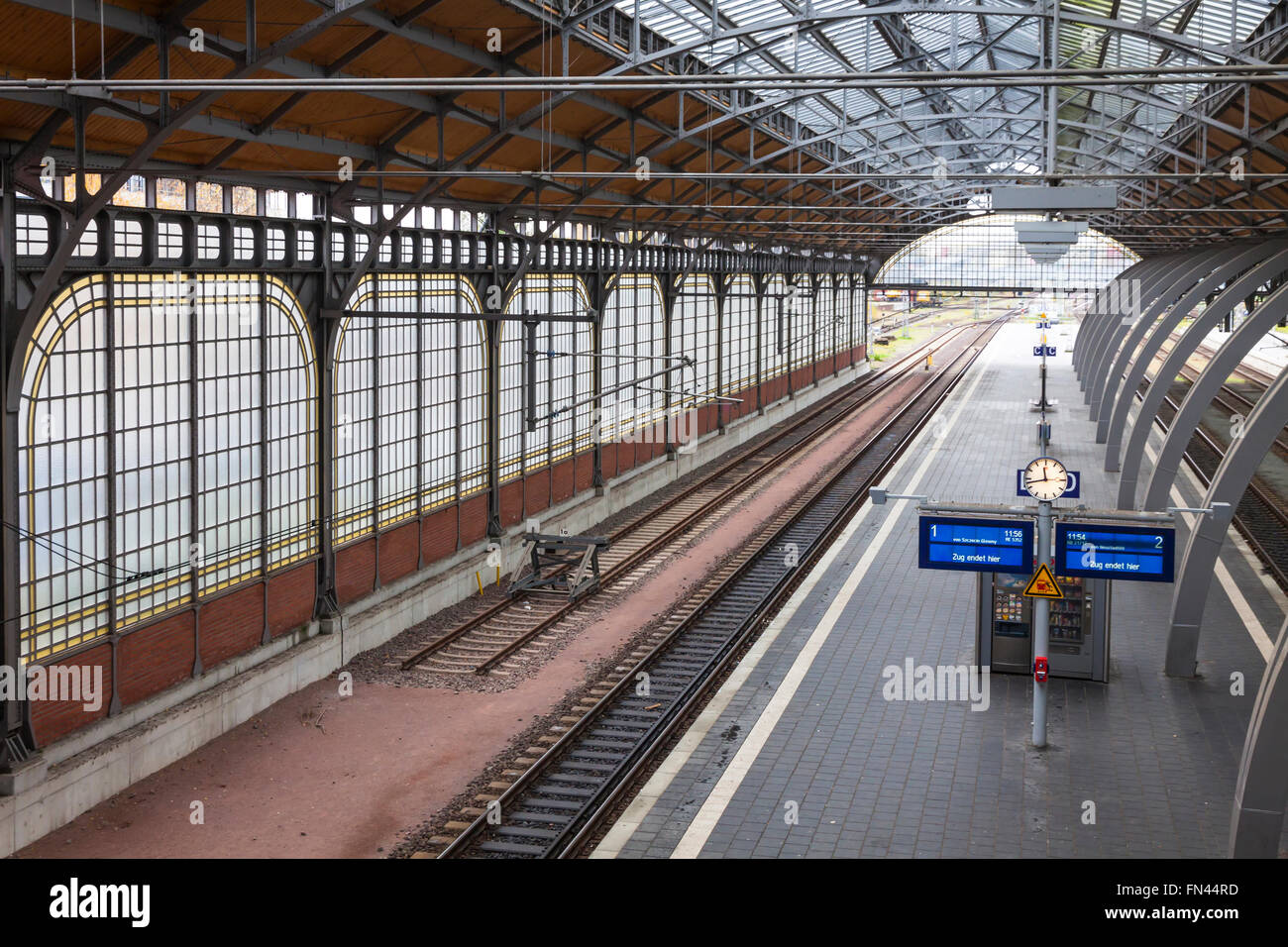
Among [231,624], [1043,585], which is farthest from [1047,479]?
[231,624]

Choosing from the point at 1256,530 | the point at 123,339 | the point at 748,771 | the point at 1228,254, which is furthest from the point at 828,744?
the point at 1228,254

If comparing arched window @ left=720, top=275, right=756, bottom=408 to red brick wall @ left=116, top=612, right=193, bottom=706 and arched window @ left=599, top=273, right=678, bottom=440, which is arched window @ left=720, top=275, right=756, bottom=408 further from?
red brick wall @ left=116, top=612, right=193, bottom=706

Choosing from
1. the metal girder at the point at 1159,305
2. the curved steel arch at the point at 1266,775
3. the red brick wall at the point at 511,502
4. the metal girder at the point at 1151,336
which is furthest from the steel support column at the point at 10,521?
the metal girder at the point at 1159,305

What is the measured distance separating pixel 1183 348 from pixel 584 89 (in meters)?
19.2

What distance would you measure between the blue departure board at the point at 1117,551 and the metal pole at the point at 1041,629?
1.20 feet

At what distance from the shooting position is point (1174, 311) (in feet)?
109

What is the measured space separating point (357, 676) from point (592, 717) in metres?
3.96

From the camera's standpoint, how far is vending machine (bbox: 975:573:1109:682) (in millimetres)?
17641

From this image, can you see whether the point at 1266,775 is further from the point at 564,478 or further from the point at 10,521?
the point at 564,478

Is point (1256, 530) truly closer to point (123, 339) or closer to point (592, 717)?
point (592, 717)

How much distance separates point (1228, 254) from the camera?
3588 cm

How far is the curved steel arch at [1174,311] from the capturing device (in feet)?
101

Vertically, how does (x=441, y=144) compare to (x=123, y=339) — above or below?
above

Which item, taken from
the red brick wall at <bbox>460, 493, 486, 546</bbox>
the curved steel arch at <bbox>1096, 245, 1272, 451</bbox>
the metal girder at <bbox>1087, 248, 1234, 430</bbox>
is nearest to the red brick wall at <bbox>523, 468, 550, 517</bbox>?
the red brick wall at <bbox>460, 493, 486, 546</bbox>
